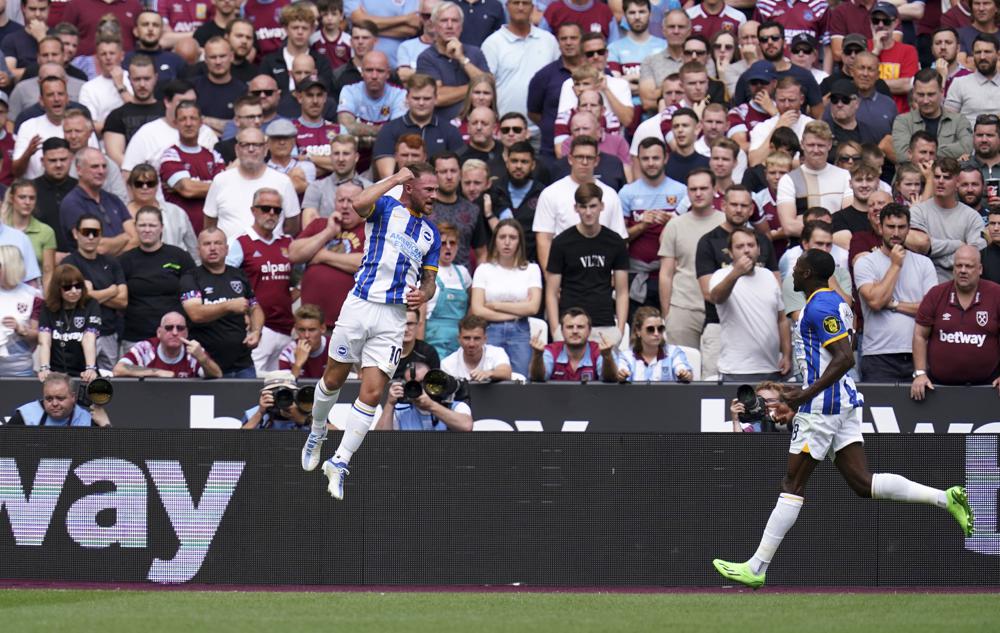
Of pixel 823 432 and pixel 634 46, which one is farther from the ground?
pixel 634 46

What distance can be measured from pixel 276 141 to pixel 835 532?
7302mm

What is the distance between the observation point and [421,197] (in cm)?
1140

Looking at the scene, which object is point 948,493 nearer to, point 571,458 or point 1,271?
point 571,458

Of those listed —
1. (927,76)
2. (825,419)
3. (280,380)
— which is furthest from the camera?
(927,76)

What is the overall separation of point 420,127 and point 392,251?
19.3ft

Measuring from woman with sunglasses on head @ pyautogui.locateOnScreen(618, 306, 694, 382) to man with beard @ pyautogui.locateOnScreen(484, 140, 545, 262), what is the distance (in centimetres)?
202

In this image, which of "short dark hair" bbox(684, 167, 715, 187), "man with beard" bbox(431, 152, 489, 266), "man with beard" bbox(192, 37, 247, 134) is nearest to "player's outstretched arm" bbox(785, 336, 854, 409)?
"short dark hair" bbox(684, 167, 715, 187)

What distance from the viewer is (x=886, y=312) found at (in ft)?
49.3

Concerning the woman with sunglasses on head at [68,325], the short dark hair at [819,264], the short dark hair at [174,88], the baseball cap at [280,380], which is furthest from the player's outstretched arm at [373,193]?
the short dark hair at [174,88]

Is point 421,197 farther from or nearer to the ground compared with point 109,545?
farther from the ground

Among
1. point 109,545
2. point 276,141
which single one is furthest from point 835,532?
point 276,141

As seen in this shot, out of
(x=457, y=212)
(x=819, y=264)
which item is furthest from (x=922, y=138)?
(x=819, y=264)

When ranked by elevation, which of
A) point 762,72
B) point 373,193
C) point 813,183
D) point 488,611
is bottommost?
point 488,611

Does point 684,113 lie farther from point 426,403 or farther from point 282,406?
point 282,406
